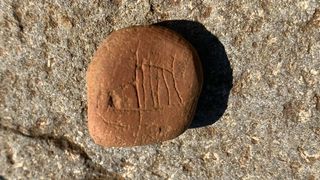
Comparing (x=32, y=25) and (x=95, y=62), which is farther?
(x=32, y=25)

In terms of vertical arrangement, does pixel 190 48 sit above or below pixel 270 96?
above

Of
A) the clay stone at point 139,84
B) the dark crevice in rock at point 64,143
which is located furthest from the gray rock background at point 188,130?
the clay stone at point 139,84

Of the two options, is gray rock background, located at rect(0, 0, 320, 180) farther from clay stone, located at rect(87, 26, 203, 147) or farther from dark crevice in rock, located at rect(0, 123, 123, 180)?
clay stone, located at rect(87, 26, 203, 147)

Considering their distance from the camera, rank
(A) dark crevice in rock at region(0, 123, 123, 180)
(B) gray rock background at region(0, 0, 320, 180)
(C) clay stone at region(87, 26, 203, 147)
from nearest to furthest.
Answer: (C) clay stone at region(87, 26, 203, 147)
(B) gray rock background at region(0, 0, 320, 180)
(A) dark crevice in rock at region(0, 123, 123, 180)

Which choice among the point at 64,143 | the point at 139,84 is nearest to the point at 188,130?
the point at 139,84

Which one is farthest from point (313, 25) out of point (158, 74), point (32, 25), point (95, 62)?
point (32, 25)

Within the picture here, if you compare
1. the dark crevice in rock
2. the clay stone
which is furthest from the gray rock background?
the clay stone

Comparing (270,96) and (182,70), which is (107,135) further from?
(270,96)
